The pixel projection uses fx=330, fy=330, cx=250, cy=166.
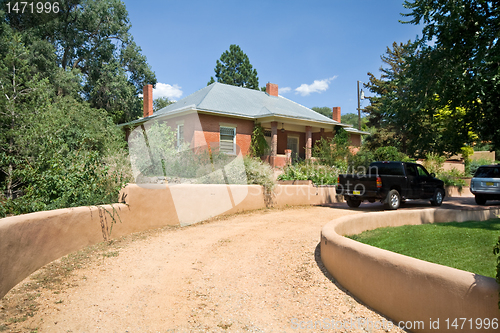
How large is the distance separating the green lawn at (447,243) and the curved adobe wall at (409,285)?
126 centimetres

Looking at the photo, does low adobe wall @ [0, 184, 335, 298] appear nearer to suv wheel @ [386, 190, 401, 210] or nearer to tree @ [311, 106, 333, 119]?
suv wheel @ [386, 190, 401, 210]

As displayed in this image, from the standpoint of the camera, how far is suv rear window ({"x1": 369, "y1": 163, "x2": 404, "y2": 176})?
493 inches

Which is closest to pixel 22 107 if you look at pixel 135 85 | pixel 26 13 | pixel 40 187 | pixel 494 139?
pixel 40 187

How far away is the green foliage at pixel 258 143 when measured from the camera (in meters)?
21.8

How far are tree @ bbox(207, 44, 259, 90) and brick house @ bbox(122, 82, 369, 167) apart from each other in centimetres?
2736

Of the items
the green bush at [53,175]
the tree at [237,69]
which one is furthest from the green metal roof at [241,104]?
the tree at [237,69]

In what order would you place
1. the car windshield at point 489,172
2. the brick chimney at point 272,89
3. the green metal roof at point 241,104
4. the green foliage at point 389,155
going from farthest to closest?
1. the brick chimney at point 272,89
2. the green foliage at point 389,155
3. the green metal roof at point 241,104
4. the car windshield at point 489,172

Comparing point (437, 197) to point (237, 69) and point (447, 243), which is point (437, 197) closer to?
point (447, 243)

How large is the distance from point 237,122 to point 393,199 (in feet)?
39.0

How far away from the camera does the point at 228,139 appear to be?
21250 millimetres

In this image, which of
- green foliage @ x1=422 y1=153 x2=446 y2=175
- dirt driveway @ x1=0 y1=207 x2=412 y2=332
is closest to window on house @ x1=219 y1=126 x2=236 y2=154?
green foliage @ x1=422 y1=153 x2=446 y2=175

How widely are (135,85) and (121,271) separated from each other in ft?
100

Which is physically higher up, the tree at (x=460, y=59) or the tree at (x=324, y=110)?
the tree at (x=324, y=110)

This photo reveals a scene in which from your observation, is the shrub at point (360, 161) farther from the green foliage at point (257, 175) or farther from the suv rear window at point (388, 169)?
the green foliage at point (257, 175)
